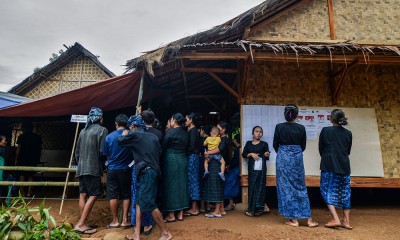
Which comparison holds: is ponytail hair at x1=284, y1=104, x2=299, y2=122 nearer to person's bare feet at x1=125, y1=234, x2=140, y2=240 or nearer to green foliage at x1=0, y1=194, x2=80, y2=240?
person's bare feet at x1=125, y1=234, x2=140, y2=240

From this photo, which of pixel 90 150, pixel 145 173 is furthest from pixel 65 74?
pixel 145 173

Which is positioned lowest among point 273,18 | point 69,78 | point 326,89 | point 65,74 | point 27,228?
point 27,228

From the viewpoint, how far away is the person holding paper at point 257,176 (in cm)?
453

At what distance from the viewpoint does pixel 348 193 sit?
3885 mm

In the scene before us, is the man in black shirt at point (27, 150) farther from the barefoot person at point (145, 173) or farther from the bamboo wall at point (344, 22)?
the bamboo wall at point (344, 22)

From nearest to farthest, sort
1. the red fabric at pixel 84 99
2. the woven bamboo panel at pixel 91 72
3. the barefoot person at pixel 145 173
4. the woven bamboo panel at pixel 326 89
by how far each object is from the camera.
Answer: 1. the barefoot person at pixel 145 173
2. the red fabric at pixel 84 99
3. the woven bamboo panel at pixel 326 89
4. the woven bamboo panel at pixel 91 72

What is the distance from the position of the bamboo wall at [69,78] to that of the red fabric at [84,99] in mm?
Answer: 6864

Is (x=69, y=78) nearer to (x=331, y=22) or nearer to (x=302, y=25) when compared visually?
(x=302, y=25)

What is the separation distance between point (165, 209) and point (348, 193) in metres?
2.78

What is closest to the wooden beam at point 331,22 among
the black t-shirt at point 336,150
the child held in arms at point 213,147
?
the black t-shirt at point 336,150

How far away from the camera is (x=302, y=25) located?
590cm

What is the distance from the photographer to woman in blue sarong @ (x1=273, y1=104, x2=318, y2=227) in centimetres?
392

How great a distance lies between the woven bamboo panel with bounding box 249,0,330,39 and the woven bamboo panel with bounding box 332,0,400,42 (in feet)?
1.03

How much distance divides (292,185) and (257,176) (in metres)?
0.71
